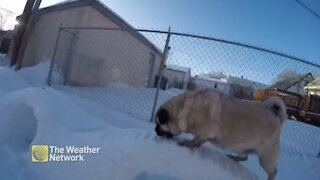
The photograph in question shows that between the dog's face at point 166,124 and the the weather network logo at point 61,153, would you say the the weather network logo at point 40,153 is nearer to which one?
the the weather network logo at point 61,153

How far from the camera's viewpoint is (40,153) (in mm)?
4465

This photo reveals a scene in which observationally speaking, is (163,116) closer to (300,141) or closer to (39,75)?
(300,141)

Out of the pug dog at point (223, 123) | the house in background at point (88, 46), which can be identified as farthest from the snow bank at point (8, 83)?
the pug dog at point (223, 123)

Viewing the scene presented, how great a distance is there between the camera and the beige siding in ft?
46.9

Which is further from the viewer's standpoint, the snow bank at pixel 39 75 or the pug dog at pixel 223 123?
the snow bank at pixel 39 75

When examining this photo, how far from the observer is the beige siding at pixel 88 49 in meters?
14.3

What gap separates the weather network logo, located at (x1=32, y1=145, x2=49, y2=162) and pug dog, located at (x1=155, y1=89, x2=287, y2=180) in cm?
132

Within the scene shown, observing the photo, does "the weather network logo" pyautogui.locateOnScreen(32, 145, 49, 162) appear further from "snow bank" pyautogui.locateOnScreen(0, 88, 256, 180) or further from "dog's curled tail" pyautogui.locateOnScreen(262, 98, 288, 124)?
"dog's curled tail" pyautogui.locateOnScreen(262, 98, 288, 124)

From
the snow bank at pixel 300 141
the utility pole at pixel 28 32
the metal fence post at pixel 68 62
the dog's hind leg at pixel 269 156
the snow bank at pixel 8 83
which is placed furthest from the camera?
the utility pole at pixel 28 32

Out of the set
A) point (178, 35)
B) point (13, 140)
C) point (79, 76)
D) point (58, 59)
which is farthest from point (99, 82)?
point (13, 140)

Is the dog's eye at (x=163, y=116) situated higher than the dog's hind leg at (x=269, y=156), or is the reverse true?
the dog's eye at (x=163, y=116)

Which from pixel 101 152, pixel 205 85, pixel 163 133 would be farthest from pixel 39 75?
pixel 163 133

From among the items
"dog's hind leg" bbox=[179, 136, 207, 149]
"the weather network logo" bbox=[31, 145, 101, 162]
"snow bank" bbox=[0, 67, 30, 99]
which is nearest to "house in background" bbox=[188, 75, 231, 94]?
"dog's hind leg" bbox=[179, 136, 207, 149]

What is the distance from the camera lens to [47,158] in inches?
170
